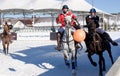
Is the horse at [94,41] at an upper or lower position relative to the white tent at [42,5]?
lower

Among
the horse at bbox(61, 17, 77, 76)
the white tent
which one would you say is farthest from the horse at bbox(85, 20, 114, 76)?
the white tent

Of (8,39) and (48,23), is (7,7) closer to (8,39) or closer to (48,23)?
(48,23)

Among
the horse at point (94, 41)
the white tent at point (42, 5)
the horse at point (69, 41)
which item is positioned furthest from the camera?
the white tent at point (42, 5)

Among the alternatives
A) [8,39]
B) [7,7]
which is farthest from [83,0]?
[8,39]

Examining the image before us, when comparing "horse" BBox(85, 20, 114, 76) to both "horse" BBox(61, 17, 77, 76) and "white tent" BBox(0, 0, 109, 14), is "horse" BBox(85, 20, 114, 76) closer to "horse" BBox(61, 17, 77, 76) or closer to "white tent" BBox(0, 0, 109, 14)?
"horse" BBox(61, 17, 77, 76)

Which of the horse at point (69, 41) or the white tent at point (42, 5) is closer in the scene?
the horse at point (69, 41)

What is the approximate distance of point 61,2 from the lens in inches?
1934

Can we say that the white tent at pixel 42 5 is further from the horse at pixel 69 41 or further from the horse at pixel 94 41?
the horse at pixel 94 41

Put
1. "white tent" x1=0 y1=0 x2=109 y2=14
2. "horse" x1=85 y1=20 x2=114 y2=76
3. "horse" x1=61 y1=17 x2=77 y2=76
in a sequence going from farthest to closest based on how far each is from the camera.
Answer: "white tent" x1=0 y1=0 x2=109 y2=14
"horse" x1=61 y1=17 x2=77 y2=76
"horse" x1=85 y1=20 x2=114 y2=76

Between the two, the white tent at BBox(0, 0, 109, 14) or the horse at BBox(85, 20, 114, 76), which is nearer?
the horse at BBox(85, 20, 114, 76)

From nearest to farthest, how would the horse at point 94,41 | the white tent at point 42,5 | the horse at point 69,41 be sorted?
the horse at point 94,41
the horse at point 69,41
the white tent at point 42,5

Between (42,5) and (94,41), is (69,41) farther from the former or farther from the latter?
(42,5)

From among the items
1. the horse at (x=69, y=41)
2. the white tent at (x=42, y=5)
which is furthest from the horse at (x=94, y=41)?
the white tent at (x=42, y=5)

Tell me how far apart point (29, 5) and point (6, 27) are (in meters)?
31.8
